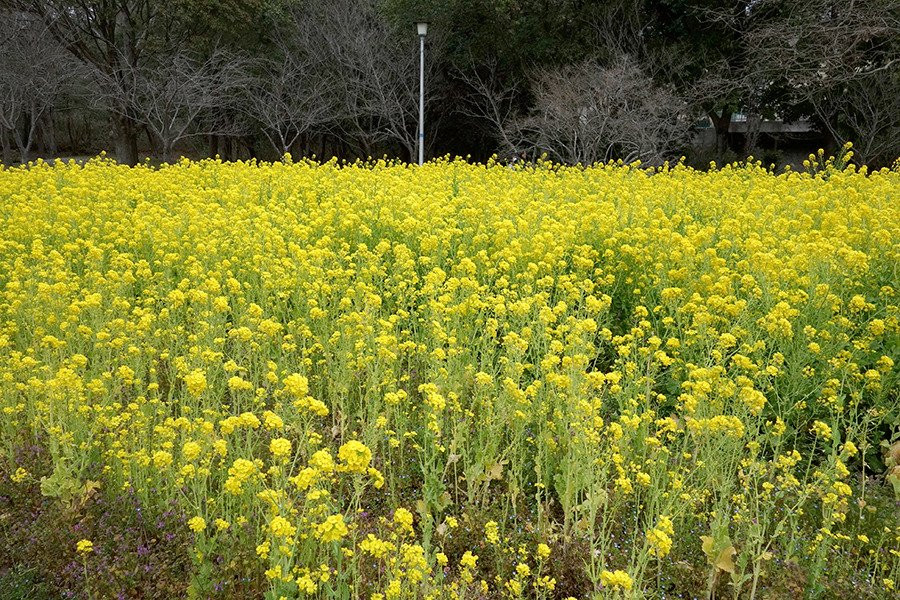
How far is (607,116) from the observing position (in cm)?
1798

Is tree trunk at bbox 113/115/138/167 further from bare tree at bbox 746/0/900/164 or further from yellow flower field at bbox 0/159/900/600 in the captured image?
yellow flower field at bbox 0/159/900/600

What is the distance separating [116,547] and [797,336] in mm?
4059

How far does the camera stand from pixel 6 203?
8641 mm

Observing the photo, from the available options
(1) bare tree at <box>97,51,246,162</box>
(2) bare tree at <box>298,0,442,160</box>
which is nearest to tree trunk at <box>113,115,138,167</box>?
(1) bare tree at <box>97,51,246,162</box>

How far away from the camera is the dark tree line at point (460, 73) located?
1972 cm

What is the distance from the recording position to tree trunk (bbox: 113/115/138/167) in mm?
27797

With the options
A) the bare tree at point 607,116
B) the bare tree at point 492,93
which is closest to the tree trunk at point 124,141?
the bare tree at point 492,93

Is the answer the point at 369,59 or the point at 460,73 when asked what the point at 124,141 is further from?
the point at 460,73

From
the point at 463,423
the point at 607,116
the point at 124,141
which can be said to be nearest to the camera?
the point at 463,423

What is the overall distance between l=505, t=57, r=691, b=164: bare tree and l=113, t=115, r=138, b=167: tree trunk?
16229 millimetres

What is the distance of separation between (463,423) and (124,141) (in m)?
28.0

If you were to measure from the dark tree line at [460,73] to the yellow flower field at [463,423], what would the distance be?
12.6 m

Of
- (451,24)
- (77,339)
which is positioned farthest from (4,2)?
(77,339)

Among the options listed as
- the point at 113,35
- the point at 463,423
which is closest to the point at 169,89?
the point at 113,35
